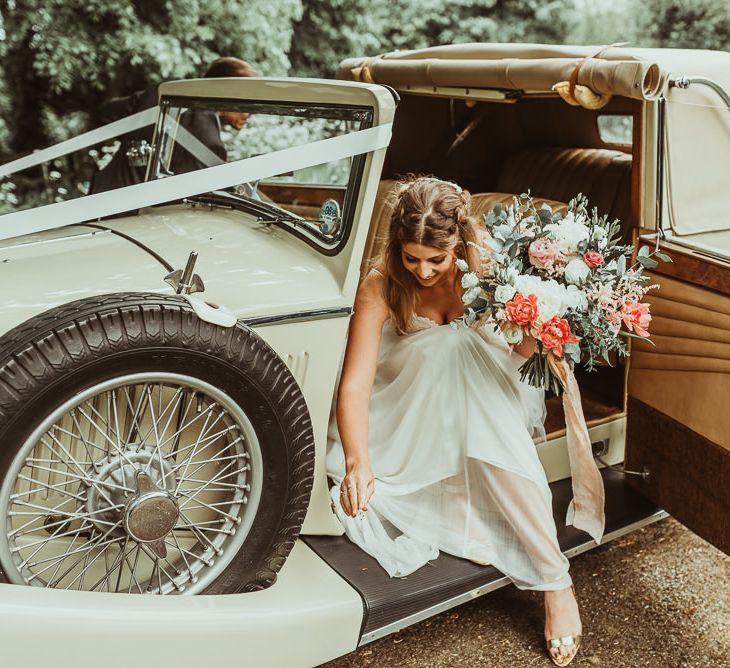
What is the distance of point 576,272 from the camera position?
2.19 meters

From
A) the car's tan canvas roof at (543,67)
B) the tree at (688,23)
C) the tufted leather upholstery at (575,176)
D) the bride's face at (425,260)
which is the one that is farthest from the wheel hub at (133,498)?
the tree at (688,23)

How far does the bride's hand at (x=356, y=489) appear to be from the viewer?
2121 millimetres

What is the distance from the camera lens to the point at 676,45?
13.0m

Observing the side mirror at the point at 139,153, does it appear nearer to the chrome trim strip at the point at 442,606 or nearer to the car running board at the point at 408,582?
the car running board at the point at 408,582

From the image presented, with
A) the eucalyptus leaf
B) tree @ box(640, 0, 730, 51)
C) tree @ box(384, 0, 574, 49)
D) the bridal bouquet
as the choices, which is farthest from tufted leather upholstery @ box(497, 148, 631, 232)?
tree @ box(640, 0, 730, 51)

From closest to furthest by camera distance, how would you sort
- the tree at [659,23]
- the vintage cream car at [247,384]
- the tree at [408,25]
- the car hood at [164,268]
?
the vintage cream car at [247,384] < the car hood at [164,268] < the tree at [408,25] < the tree at [659,23]

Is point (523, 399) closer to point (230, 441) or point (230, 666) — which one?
point (230, 441)

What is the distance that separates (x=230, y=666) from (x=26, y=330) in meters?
0.93

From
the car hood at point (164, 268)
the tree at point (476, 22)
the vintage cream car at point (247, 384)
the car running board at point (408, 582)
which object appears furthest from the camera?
the tree at point (476, 22)

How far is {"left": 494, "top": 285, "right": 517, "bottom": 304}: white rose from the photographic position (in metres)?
2.15

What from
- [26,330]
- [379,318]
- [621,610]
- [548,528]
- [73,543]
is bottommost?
[621,610]

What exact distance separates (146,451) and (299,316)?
0.53 metres

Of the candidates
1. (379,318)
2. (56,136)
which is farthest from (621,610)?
(56,136)

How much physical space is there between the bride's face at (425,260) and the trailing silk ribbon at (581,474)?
1.62ft
